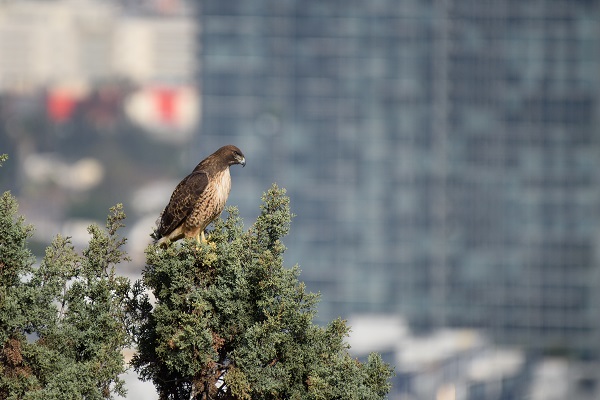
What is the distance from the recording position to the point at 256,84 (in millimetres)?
197000

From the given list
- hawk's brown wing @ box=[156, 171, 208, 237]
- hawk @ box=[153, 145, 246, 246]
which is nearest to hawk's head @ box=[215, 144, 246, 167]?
hawk @ box=[153, 145, 246, 246]

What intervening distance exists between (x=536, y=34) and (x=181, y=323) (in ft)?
580

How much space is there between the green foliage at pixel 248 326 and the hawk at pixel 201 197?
1.22 m

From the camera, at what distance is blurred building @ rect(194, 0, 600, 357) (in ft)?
626

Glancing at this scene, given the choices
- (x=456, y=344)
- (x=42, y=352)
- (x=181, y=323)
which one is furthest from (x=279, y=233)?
(x=456, y=344)

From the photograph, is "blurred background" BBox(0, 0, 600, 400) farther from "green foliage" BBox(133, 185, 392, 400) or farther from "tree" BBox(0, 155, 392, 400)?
"green foliage" BBox(133, 185, 392, 400)

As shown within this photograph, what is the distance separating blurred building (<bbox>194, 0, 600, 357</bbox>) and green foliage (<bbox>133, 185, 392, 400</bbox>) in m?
163

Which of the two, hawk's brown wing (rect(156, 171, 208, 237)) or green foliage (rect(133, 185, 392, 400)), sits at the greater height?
hawk's brown wing (rect(156, 171, 208, 237))

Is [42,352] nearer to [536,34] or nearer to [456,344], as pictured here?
[456,344]

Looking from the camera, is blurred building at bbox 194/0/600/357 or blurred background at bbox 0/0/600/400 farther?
blurred building at bbox 194/0/600/357

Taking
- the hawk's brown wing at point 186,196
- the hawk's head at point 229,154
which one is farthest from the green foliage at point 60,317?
the hawk's head at point 229,154

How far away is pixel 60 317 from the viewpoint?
2462 centimetres

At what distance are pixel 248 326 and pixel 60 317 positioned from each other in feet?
8.01

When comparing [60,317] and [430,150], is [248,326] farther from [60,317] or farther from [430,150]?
[430,150]
